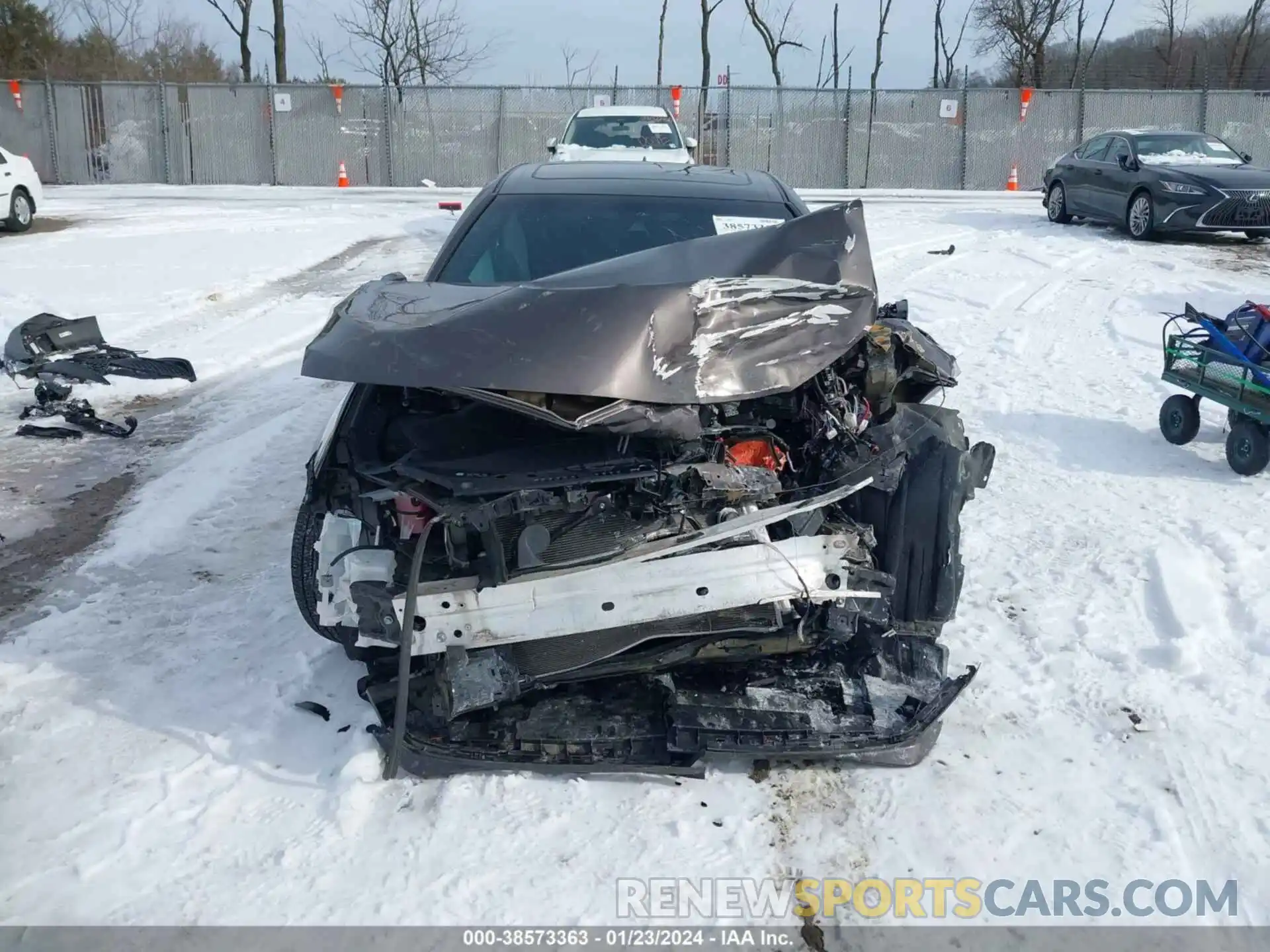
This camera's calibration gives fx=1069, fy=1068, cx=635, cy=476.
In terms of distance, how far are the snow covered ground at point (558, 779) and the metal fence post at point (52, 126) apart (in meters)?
22.8

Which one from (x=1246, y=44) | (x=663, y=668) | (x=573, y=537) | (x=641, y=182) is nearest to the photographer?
(x=573, y=537)

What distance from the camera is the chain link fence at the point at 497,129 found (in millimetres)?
25297

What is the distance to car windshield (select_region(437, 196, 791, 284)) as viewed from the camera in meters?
4.41

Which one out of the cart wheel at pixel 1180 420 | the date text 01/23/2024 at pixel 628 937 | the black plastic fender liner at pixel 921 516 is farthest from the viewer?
the cart wheel at pixel 1180 420

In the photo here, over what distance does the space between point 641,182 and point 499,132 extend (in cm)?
2213

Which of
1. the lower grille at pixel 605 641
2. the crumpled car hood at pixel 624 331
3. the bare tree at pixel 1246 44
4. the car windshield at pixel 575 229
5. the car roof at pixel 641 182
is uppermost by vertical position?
the bare tree at pixel 1246 44

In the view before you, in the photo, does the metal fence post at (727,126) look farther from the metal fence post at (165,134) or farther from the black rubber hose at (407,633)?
the black rubber hose at (407,633)

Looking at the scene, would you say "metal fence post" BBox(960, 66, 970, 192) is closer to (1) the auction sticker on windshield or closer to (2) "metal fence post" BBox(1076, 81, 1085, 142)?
(2) "metal fence post" BBox(1076, 81, 1085, 142)

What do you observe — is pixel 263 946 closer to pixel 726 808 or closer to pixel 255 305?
pixel 726 808

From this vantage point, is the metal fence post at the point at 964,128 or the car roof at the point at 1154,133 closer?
the car roof at the point at 1154,133

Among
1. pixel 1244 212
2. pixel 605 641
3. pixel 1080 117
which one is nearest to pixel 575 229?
pixel 605 641

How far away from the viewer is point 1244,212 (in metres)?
13.1

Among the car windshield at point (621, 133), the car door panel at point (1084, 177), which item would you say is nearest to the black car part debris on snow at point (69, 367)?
the car windshield at point (621, 133)

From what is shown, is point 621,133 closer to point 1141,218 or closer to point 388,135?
point 1141,218
